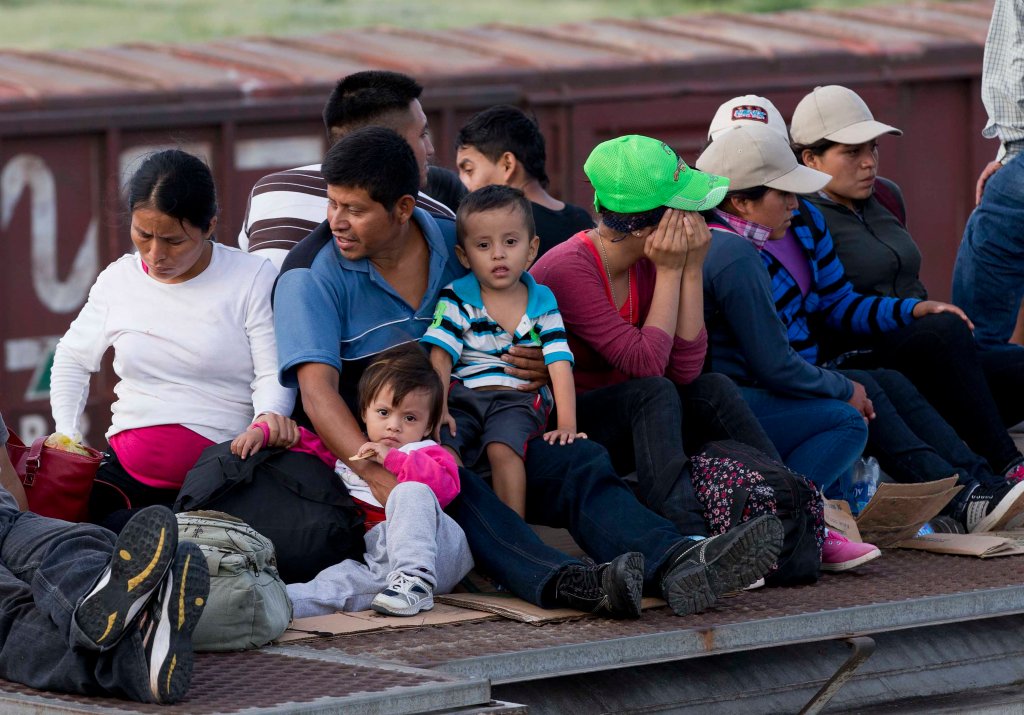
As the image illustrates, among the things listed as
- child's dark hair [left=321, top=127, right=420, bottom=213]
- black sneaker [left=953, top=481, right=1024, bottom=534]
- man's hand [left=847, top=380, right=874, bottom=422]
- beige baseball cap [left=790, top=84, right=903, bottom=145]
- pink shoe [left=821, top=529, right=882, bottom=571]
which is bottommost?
black sneaker [left=953, top=481, right=1024, bottom=534]

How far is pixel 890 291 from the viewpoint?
5.25 metres

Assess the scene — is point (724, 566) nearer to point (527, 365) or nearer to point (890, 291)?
point (527, 365)

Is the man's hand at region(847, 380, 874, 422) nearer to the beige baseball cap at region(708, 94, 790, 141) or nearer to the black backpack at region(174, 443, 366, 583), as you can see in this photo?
the beige baseball cap at region(708, 94, 790, 141)

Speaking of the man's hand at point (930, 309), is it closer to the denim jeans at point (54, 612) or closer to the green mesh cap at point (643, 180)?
the green mesh cap at point (643, 180)

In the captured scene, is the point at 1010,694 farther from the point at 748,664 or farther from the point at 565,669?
the point at 565,669

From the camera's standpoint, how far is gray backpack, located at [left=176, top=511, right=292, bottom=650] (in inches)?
125

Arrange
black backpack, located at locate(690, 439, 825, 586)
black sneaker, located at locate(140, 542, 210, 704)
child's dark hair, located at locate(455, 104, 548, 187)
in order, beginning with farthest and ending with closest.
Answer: child's dark hair, located at locate(455, 104, 548, 187), black backpack, located at locate(690, 439, 825, 586), black sneaker, located at locate(140, 542, 210, 704)

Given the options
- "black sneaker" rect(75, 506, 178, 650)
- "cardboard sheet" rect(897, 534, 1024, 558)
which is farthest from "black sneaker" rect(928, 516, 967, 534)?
"black sneaker" rect(75, 506, 178, 650)

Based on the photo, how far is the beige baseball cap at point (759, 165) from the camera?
4.58m

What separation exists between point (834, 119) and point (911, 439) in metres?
1.15

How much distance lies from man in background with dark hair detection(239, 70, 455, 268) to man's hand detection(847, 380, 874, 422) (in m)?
1.29

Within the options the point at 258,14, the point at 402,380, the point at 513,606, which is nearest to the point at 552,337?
the point at 402,380

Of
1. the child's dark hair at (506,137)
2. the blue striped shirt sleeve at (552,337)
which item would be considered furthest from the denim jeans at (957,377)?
the blue striped shirt sleeve at (552,337)

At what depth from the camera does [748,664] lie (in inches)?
132
